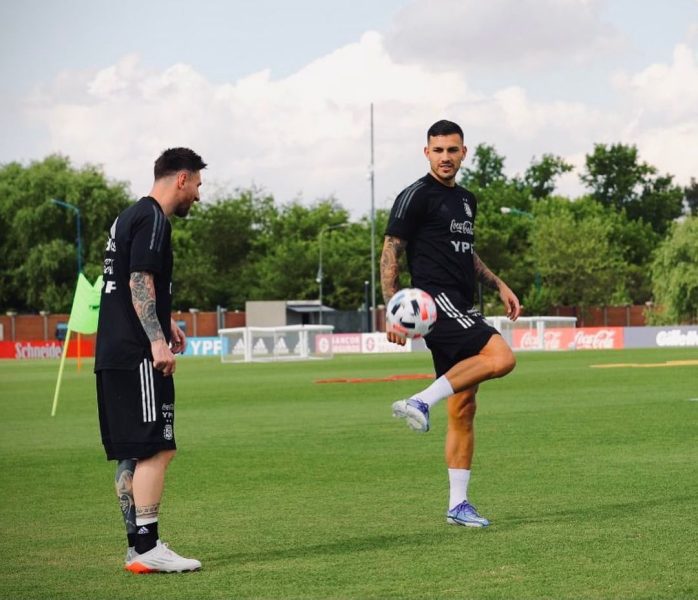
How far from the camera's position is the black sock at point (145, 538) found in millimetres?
7340

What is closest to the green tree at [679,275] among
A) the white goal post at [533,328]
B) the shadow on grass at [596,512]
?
the white goal post at [533,328]

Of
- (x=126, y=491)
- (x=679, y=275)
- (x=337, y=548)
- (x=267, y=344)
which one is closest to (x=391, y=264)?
(x=337, y=548)

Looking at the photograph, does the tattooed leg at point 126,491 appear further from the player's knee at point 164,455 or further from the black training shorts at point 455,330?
the black training shorts at point 455,330

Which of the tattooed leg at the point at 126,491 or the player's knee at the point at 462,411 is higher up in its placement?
the player's knee at the point at 462,411

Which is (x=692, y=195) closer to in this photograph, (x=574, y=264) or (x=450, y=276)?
(x=574, y=264)

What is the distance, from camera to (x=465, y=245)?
8.92 meters

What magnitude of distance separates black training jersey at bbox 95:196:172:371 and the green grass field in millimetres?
1168

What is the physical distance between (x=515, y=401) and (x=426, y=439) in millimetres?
7022

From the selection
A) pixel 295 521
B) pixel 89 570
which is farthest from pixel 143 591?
pixel 295 521

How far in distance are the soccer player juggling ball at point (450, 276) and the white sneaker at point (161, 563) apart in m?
2.03

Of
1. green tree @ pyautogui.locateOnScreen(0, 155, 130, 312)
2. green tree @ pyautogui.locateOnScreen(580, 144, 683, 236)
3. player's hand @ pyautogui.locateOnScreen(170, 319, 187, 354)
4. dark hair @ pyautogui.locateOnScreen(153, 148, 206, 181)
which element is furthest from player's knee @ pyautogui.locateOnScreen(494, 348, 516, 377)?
green tree @ pyautogui.locateOnScreen(580, 144, 683, 236)

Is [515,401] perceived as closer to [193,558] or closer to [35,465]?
[35,465]

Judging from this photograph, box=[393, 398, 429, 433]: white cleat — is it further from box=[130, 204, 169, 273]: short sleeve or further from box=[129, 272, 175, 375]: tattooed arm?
box=[130, 204, 169, 273]: short sleeve

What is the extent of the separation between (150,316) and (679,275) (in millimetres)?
65355
